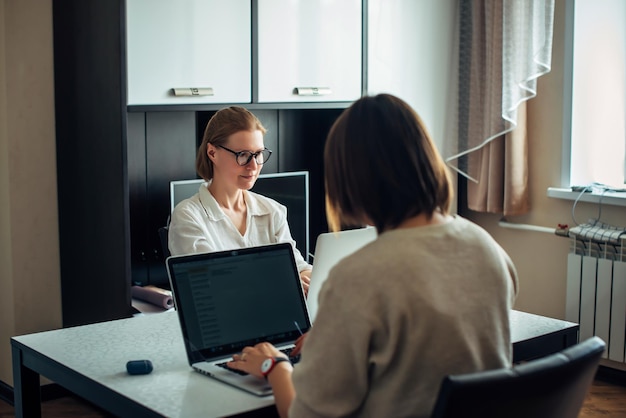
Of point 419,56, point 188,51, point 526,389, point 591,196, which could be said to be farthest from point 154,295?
point 526,389

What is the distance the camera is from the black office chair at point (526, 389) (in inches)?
52.7

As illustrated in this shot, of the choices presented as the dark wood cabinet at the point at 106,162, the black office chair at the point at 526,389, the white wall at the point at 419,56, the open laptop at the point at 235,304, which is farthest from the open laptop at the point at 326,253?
the white wall at the point at 419,56

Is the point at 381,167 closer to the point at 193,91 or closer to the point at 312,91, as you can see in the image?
the point at 193,91

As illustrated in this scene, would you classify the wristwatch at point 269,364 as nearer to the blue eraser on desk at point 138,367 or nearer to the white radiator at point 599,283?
the blue eraser on desk at point 138,367

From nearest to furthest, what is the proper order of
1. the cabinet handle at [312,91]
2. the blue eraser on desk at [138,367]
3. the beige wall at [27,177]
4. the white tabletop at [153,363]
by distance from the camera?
the white tabletop at [153,363], the blue eraser on desk at [138,367], the beige wall at [27,177], the cabinet handle at [312,91]

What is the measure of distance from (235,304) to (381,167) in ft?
2.27

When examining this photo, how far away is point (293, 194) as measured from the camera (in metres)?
3.93

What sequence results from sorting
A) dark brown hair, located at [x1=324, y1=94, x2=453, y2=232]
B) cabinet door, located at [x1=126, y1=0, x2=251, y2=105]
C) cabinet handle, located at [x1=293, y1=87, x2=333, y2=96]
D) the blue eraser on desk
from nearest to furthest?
dark brown hair, located at [x1=324, y1=94, x2=453, y2=232], the blue eraser on desk, cabinet door, located at [x1=126, y1=0, x2=251, y2=105], cabinet handle, located at [x1=293, y1=87, x2=333, y2=96]

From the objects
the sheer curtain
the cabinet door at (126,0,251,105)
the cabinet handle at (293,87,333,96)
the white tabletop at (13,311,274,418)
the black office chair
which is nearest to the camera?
the black office chair

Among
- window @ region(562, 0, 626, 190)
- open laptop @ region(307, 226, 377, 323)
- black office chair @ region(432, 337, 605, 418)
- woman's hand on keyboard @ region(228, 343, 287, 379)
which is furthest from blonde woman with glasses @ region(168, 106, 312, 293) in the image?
window @ region(562, 0, 626, 190)

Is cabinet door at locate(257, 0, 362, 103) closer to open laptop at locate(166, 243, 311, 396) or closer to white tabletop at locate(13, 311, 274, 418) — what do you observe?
white tabletop at locate(13, 311, 274, 418)

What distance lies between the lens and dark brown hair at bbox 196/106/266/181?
289 cm

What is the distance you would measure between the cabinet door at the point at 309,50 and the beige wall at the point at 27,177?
86 centimetres

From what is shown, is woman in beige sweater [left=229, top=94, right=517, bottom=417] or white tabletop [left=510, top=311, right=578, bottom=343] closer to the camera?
woman in beige sweater [left=229, top=94, right=517, bottom=417]
